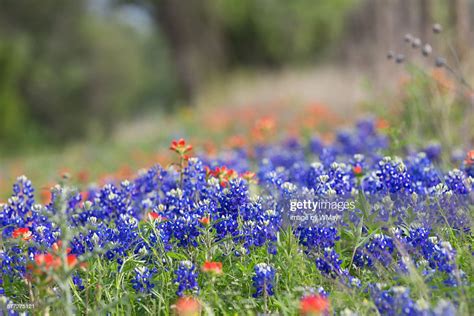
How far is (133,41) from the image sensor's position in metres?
35.7

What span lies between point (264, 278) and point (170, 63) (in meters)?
25.8

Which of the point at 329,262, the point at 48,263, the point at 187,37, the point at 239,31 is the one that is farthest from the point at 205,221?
the point at 239,31

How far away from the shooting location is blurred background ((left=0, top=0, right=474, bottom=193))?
13.5 meters

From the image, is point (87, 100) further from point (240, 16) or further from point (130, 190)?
point (130, 190)

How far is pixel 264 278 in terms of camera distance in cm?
260

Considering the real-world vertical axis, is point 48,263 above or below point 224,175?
below

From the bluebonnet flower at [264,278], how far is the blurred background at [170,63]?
715 cm

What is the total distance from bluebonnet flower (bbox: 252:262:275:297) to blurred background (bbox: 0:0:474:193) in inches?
281

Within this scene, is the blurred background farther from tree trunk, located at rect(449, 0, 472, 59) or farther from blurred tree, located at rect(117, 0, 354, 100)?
tree trunk, located at rect(449, 0, 472, 59)

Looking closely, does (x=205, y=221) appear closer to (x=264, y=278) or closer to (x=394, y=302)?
(x=264, y=278)

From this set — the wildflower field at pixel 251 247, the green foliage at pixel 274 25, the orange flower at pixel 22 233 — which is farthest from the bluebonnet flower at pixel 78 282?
the green foliage at pixel 274 25

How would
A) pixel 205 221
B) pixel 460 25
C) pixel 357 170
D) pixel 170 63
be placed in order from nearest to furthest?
pixel 205 221
pixel 357 170
pixel 460 25
pixel 170 63

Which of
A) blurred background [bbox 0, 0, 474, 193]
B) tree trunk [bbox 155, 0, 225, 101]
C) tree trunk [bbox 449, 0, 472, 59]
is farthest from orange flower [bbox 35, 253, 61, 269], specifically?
tree trunk [bbox 155, 0, 225, 101]

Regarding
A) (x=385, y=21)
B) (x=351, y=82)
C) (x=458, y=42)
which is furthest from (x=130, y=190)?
(x=351, y=82)
